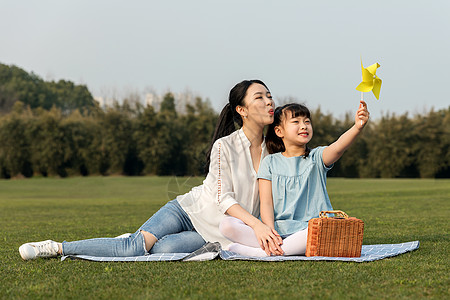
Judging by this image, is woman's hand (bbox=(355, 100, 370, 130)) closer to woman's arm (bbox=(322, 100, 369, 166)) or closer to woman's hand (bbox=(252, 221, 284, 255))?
woman's arm (bbox=(322, 100, 369, 166))

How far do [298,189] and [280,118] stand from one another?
2.32 ft

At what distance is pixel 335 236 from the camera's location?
4.29 metres

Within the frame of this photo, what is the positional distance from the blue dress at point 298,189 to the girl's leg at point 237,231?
0.30 m

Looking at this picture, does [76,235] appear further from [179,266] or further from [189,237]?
[179,266]

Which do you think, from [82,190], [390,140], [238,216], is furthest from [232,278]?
[390,140]

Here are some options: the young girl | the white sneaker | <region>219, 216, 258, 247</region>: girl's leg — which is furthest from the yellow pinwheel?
the white sneaker

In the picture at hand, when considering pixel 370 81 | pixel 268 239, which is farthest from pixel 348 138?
pixel 268 239

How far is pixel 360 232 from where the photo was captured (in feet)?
14.1

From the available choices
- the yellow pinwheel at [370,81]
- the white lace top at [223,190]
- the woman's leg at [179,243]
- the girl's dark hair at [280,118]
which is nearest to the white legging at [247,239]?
the white lace top at [223,190]

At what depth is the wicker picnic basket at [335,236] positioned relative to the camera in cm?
419

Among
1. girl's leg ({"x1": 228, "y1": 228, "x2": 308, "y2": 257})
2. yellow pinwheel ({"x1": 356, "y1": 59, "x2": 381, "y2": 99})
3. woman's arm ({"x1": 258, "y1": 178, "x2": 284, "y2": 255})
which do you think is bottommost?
girl's leg ({"x1": 228, "y1": 228, "x2": 308, "y2": 257})

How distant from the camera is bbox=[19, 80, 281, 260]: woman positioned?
4594 mm

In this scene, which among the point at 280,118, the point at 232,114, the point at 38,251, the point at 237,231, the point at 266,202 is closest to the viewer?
the point at 237,231

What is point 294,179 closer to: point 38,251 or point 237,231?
point 237,231
